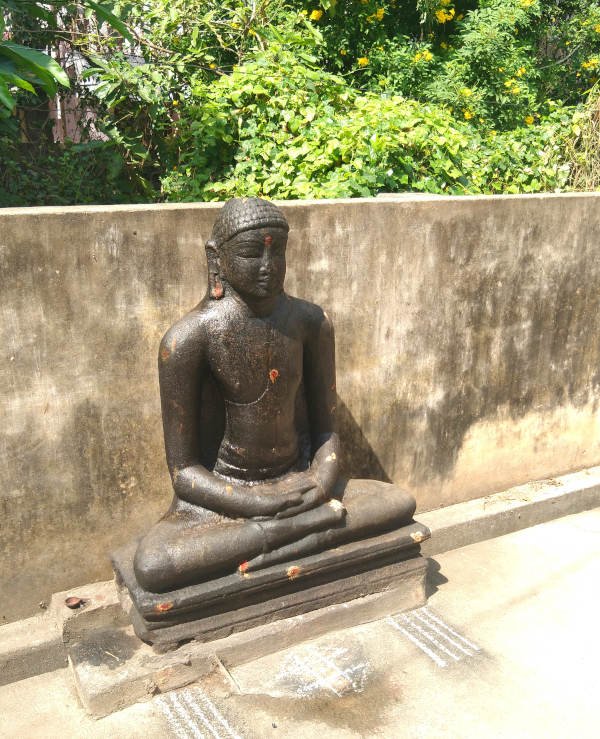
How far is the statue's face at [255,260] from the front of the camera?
2959mm

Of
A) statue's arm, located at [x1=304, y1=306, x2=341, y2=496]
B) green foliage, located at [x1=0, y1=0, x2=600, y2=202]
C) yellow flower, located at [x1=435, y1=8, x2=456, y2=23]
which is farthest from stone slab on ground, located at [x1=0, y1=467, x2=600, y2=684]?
yellow flower, located at [x1=435, y1=8, x2=456, y2=23]

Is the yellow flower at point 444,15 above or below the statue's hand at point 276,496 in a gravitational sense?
above

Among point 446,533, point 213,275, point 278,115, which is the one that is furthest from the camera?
point 278,115

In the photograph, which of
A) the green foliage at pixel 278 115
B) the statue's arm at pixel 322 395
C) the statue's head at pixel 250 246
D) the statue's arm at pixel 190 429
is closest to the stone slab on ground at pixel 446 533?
the statue's arm at pixel 190 429

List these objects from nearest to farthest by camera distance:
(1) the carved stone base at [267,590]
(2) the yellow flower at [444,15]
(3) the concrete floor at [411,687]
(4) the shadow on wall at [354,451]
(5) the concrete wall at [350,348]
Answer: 1. (3) the concrete floor at [411,687]
2. (1) the carved stone base at [267,590]
3. (5) the concrete wall at [350,348]
4. (4) the shadow on wall at [354,451]
5. (2) the yellow flower at [444,15]

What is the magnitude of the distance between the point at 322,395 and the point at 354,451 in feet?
2.24

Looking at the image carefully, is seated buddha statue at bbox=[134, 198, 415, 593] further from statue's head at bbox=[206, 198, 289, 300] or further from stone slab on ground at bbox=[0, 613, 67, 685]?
stone slab on ground at bbox=[0, 613, 67, 685]

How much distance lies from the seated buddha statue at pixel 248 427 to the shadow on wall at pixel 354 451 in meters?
0.44

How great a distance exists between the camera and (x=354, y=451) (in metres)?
4.04

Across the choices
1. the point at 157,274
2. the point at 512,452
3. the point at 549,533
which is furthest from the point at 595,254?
the point at 157,274

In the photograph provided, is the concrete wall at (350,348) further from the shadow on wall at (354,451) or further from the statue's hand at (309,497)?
the statue's hand at (309,497)

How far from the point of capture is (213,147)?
15.4ft

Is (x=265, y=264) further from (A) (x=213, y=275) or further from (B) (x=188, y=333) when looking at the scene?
(B) (x=188, y=333)

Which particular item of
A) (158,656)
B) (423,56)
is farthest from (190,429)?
(423,56)
